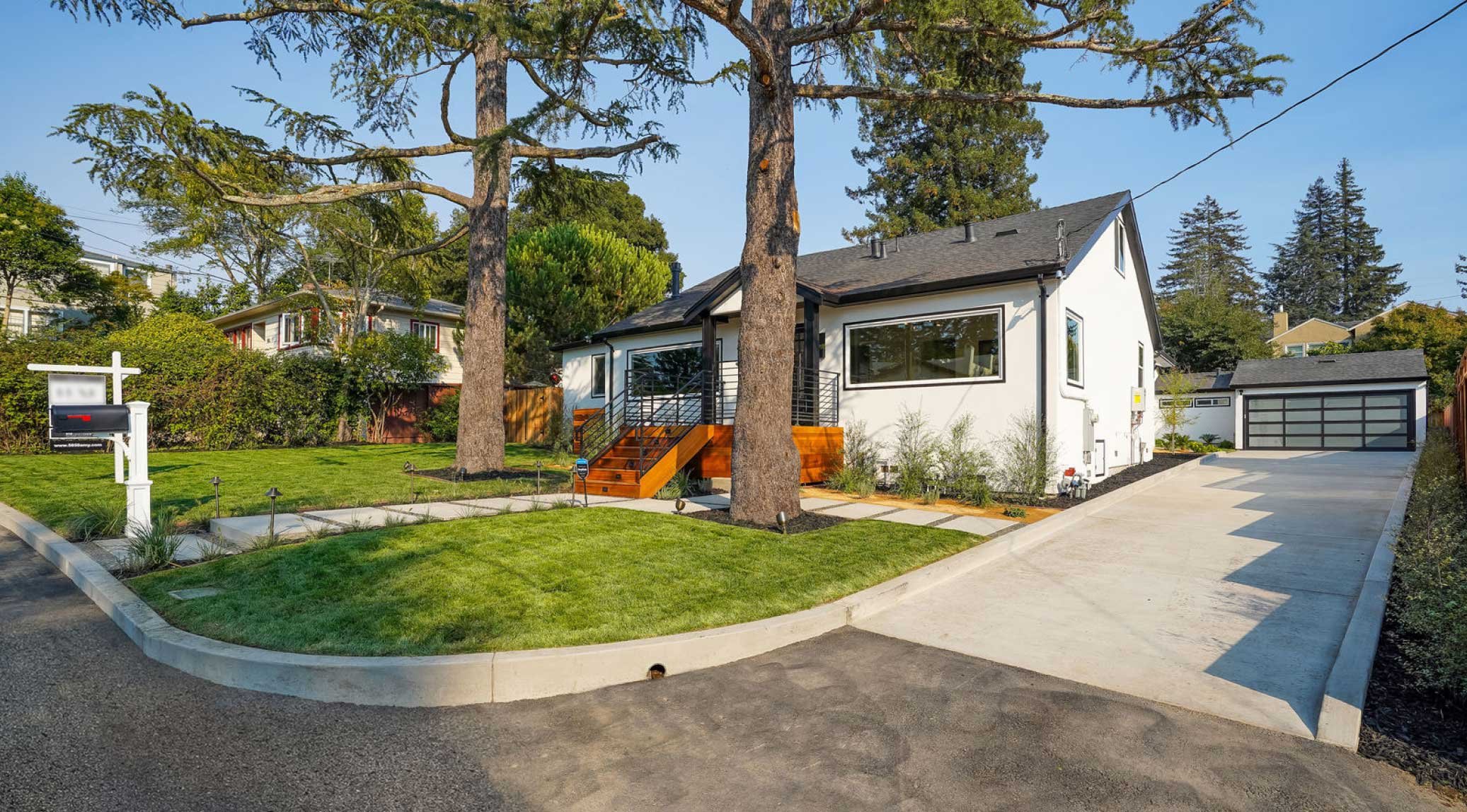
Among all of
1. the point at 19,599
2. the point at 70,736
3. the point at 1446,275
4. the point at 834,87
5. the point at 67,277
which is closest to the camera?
the point at 70,736

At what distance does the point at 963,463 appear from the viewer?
1045cm

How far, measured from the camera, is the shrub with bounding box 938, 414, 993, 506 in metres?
10.1

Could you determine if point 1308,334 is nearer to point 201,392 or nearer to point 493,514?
point 493,514

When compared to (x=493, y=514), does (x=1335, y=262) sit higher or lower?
higher

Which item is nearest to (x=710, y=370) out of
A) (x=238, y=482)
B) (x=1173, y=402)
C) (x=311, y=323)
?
(x=238, y=482)

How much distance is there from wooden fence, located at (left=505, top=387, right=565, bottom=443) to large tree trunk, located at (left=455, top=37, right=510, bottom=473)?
929 cm

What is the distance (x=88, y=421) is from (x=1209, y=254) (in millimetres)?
73920

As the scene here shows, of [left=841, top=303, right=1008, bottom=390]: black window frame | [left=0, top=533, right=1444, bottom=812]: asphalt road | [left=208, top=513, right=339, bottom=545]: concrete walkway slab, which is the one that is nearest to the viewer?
[left=0, top=533, right=1444, bottom=812]: asphalt road

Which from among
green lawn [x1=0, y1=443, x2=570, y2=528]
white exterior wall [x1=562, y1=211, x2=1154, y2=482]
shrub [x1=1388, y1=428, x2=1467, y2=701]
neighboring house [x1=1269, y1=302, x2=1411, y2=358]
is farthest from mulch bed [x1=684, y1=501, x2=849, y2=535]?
neighboring house [x1=1269, y1=302, x2=1411, y2=358]

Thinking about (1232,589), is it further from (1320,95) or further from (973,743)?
(1320,95)

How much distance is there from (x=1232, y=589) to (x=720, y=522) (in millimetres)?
4645

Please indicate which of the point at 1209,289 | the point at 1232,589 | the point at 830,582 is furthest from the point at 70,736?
the point at 1209,289

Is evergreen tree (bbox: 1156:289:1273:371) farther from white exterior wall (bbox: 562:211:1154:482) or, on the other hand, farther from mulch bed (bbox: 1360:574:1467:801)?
mulch bed (bbox: 1360:574:1467:801)

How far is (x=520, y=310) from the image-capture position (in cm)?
2234
